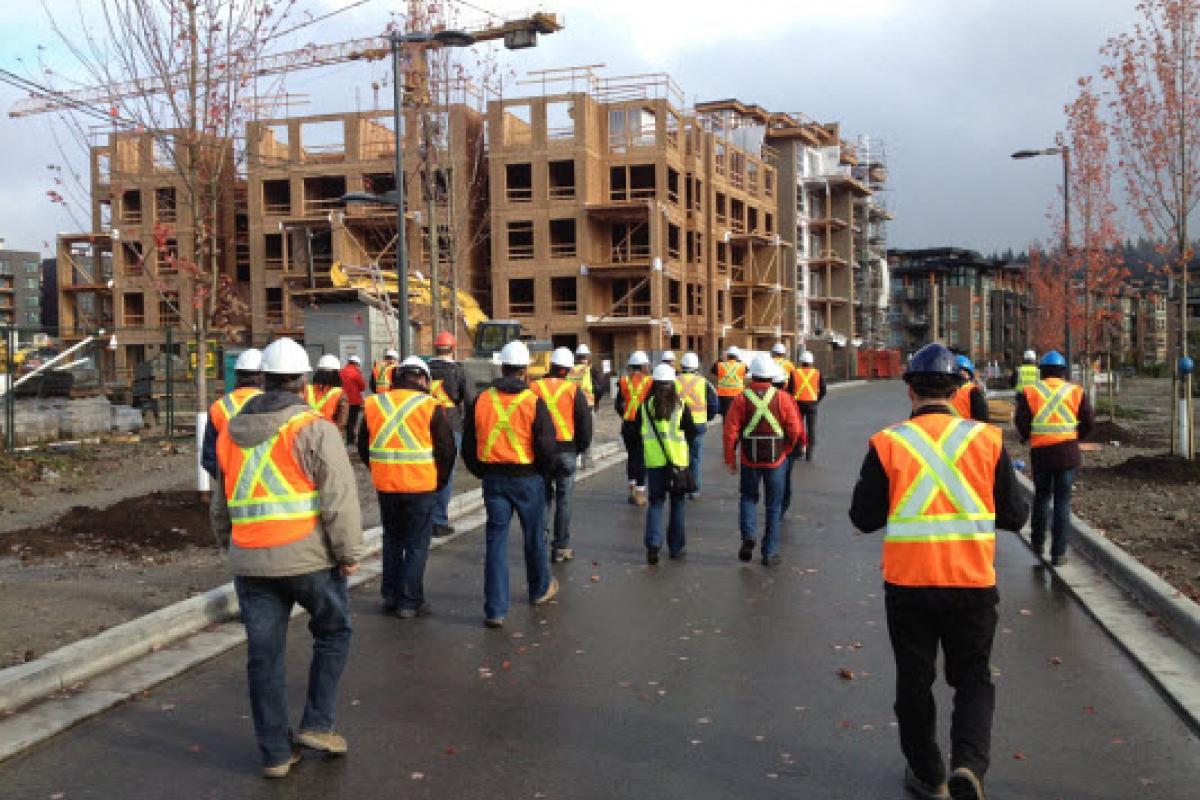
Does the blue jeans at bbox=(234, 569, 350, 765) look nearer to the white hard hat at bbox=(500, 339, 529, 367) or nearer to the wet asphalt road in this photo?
the wet asphalt road

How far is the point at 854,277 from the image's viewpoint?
8862 centimetres

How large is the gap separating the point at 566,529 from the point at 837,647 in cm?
371

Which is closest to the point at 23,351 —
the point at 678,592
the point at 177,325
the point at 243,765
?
the point at 678,592

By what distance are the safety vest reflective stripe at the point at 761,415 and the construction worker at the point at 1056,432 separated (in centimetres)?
198

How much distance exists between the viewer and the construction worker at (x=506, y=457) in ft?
24.1

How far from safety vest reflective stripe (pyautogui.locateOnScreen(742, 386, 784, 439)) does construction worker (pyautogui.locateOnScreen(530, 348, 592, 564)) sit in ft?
4.59

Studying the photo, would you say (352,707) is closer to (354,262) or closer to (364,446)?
(364,446)

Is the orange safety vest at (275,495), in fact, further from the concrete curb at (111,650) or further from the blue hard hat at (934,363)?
the blue hard hat at (934,363)

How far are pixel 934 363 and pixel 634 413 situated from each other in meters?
8.77

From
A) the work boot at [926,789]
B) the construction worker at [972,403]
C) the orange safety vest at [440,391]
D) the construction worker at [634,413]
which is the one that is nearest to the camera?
the work boot at [926,789]

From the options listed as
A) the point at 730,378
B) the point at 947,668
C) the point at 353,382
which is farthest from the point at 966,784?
the point at 353,382

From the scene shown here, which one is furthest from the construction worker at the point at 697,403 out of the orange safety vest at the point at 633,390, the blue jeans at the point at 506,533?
the blue jeans at the point at 506,533

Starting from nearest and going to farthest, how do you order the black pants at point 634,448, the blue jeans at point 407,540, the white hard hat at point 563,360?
the blue jeans at point 407,540 < the white hard hat at point 563,360 < the black pants at point 634,448

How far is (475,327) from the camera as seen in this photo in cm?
3144
